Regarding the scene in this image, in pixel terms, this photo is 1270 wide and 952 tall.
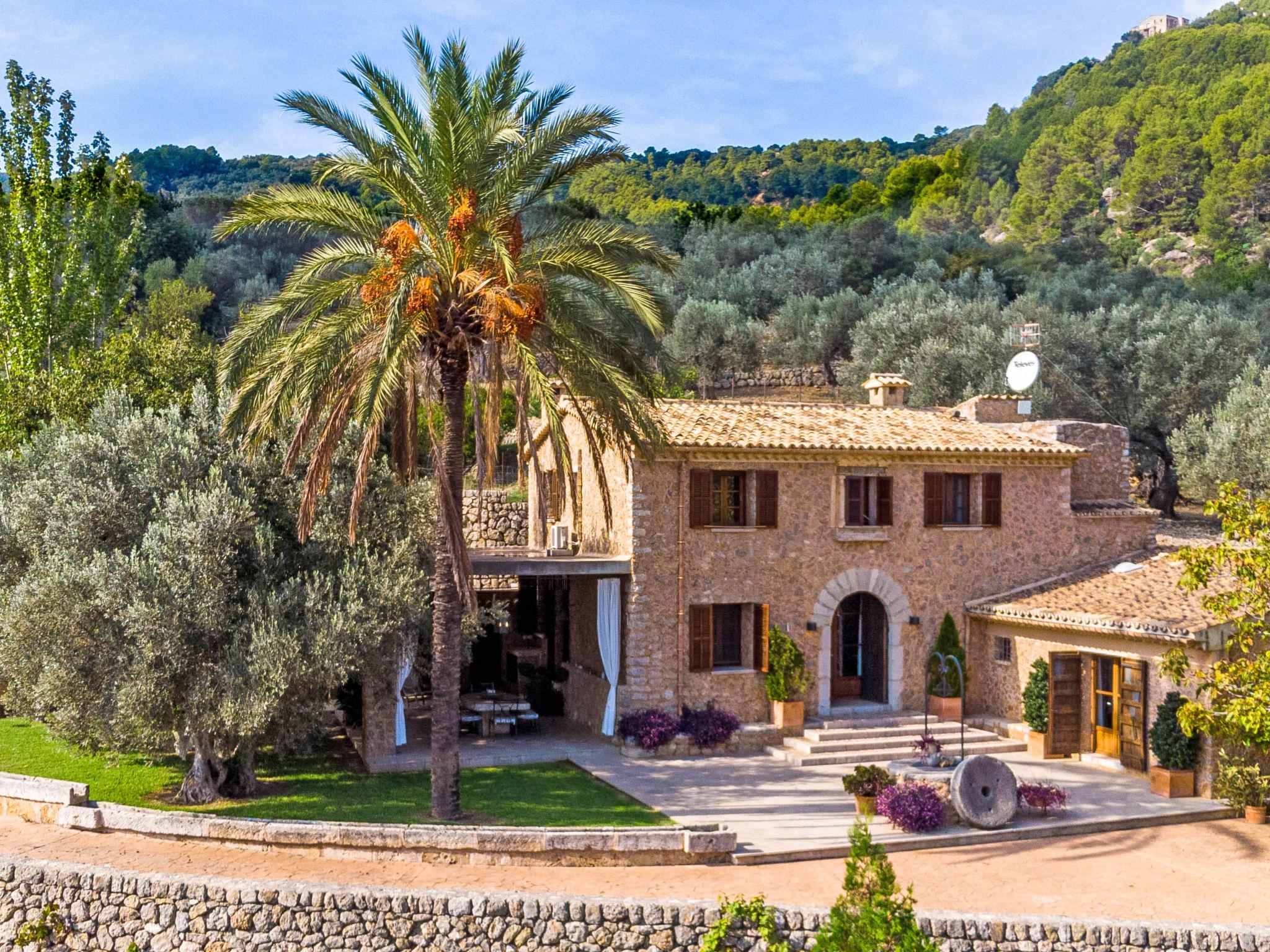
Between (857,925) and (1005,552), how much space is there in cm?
1238

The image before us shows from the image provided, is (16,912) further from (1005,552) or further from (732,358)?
(732,358)

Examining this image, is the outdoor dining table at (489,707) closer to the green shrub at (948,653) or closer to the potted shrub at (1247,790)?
the green shrub at (948,653)

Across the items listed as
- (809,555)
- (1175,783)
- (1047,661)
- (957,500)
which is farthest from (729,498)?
(1175,783)

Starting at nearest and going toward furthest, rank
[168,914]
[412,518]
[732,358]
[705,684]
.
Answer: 1. [168,914]
2. [412,518]
3. [705,684]
4. [732,358]

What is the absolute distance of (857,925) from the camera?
10391 millimetres

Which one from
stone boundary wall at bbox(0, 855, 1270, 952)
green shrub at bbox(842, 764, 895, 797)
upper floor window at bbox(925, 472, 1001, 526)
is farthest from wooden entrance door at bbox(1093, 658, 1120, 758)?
stone boundary wall at bbox(0, 855, 1270, 952)

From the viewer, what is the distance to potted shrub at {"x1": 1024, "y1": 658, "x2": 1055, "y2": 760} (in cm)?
1912

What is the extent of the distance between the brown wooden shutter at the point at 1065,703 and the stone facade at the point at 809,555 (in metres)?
2.35

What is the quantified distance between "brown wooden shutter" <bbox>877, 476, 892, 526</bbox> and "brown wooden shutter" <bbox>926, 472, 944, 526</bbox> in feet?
2.55

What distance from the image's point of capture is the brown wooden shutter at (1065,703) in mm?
19031

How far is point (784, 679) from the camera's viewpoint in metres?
19.4

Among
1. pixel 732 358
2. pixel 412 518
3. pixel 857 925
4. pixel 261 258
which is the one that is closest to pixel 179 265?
pixel 261 258

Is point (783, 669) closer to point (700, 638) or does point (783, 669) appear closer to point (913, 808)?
point (700, 638)

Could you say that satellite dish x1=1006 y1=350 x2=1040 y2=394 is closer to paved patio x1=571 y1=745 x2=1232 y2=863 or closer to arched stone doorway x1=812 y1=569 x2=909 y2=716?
arched stone doorway x1=812 y1=569 x2=909 y2=716
